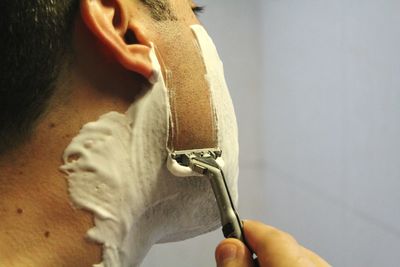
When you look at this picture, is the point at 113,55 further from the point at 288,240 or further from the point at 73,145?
the point at 288,240

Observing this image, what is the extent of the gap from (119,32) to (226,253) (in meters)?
0.29

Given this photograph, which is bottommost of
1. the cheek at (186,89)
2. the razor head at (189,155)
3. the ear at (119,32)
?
the razor head at (189,155)

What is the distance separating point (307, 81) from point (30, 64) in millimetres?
990

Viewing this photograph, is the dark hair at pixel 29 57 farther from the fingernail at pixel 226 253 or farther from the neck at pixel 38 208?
the fingernail at pixel 226 253

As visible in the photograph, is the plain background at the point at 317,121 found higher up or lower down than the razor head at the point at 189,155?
lower down

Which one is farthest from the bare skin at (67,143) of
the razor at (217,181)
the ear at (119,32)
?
the razor at (217,181)

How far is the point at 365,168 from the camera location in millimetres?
1012

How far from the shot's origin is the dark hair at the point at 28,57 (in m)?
0.44

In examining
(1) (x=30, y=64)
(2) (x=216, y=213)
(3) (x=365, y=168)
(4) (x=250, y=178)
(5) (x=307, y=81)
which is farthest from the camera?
(4) (x=250, y=178)

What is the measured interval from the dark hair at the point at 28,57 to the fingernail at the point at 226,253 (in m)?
0.26

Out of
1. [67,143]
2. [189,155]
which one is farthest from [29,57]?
[189,155]

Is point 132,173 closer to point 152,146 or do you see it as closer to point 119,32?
point 152,146

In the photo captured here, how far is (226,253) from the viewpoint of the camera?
46cm

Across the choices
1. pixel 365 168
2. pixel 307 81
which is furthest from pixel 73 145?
pixel 307 81
